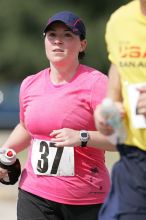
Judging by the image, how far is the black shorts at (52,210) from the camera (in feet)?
13.7

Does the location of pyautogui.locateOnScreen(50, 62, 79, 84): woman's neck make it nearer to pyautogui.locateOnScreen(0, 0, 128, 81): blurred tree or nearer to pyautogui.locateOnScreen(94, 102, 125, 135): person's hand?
pyautogui.locateOnScreen(94, 102, 125, 135): person's hand

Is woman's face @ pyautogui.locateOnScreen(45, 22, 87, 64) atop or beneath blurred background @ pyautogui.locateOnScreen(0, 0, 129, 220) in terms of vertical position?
beneath

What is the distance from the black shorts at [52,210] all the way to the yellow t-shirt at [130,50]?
115 centimetres

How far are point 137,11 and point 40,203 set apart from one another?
1462 mm

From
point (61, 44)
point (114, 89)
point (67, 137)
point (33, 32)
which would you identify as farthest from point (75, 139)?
point (33, 32)

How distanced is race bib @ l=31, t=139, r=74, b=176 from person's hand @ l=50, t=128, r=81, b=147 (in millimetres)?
149

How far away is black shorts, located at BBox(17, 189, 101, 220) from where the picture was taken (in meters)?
4.16

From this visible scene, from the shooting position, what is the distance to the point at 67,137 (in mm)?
3992

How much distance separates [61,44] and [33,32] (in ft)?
45.4

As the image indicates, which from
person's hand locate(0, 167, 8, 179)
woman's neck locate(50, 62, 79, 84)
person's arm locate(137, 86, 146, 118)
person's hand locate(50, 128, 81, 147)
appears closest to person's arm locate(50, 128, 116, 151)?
person's hand locate(50, 128, 81, 147)

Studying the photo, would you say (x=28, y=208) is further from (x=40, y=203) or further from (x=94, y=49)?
(x=94, y=49)

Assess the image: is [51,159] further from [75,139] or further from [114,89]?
[114,89]

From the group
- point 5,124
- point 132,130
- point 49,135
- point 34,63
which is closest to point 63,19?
point 49,135

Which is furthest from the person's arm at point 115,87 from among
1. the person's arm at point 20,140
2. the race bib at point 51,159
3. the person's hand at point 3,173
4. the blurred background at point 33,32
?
the blurred background at point 33,32
